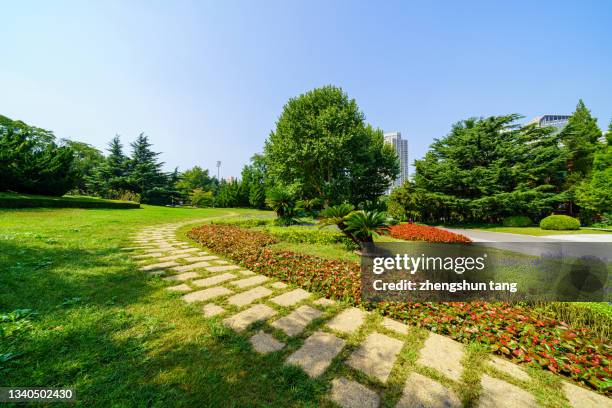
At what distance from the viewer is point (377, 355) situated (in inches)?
84.2

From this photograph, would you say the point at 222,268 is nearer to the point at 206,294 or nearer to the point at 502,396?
the point at 206,294

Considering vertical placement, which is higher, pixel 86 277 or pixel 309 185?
pixel 309 185

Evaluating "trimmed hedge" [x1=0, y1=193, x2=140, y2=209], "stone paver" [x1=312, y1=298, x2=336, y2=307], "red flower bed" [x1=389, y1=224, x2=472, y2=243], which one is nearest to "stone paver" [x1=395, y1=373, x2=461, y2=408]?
"stone paver" [x1=312, y1=298, x2=336, y2=307]

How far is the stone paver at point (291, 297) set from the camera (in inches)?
125

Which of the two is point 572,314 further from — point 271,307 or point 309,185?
point 309,185

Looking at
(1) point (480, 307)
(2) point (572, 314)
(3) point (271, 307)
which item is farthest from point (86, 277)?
(2) point (572, 314)

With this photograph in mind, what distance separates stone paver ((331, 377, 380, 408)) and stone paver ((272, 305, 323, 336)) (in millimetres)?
788

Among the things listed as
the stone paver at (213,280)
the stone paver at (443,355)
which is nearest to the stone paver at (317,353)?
the stone paver at (443,355)

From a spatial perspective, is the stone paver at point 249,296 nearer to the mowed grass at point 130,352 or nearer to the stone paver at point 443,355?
the mowed grass at point 130,352

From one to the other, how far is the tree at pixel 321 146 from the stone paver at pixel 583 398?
1728cm

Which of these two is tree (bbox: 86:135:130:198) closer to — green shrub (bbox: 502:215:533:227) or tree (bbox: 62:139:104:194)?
tree (bbox: 62:139:104:194)

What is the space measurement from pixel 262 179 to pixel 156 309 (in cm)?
3604

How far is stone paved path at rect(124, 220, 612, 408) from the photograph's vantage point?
171 centimetres

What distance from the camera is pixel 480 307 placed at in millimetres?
3303
